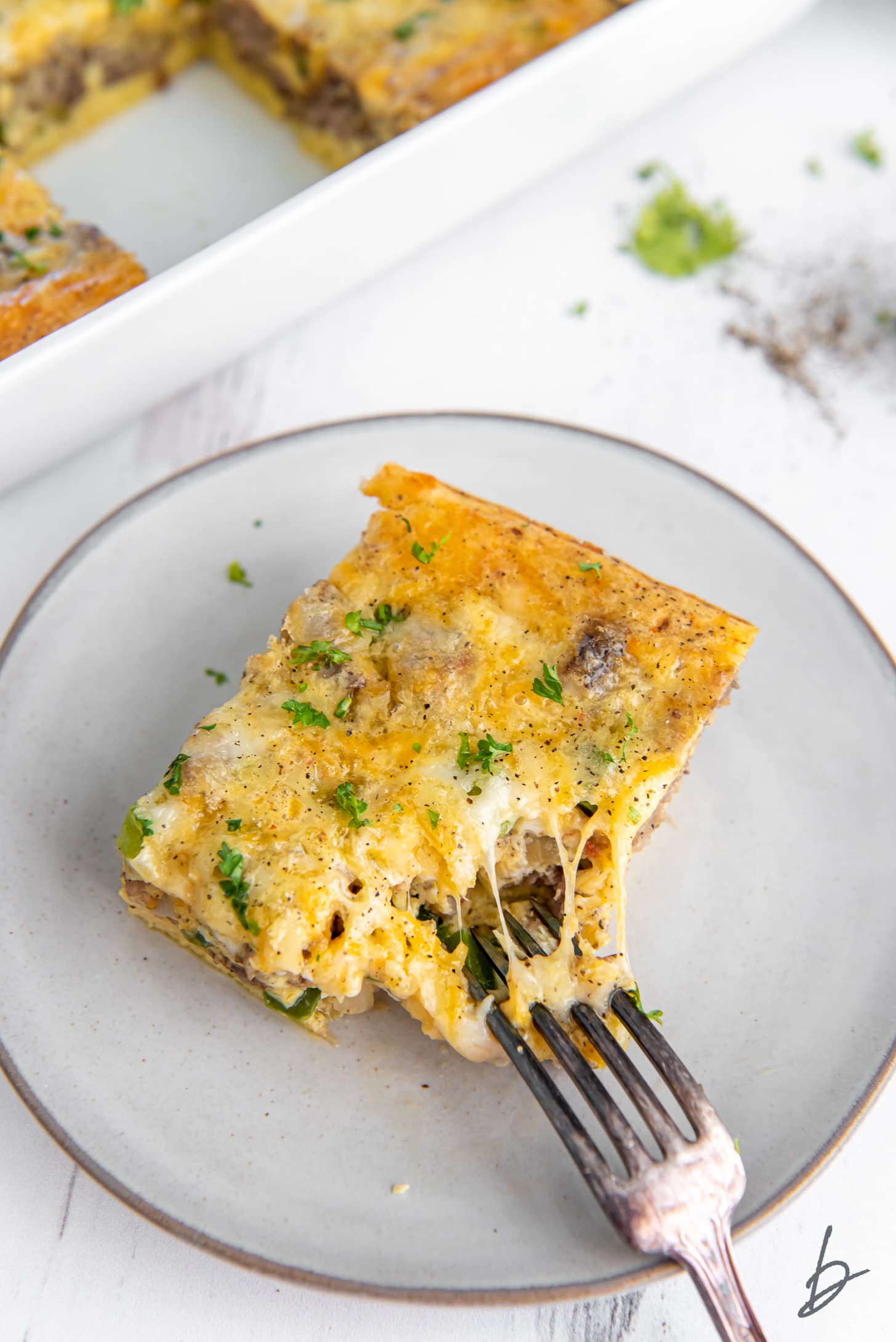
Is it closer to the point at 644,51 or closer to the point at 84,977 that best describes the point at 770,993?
the point at 84,977

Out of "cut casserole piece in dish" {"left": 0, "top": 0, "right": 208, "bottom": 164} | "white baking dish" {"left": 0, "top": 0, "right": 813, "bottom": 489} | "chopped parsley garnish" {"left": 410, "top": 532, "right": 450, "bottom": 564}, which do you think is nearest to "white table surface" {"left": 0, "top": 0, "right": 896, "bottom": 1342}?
"white baking dish" {"left": 0, "top": 0, "right": 813, "bottom": 489}


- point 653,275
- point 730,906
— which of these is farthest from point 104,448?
point 730,906

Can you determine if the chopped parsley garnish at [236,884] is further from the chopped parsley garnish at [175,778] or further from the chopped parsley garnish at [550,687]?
the chopped parsley garnish at [550,687]

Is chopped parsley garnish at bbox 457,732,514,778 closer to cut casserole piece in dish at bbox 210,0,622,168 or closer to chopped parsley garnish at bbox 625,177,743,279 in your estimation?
chopped parsley garnish at bbox 625,177,743,279

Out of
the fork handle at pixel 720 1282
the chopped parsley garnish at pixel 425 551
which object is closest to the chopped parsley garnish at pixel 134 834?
the chopped parsley garnish at pixel 425 551

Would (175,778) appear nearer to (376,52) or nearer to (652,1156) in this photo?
(652,1156)

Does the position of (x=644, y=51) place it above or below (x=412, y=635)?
above
